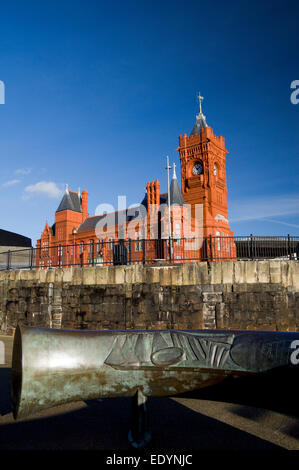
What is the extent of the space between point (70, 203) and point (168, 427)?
184 feet

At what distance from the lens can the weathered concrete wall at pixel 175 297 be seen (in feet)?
A: 35.9

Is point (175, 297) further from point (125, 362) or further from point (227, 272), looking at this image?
point (125, 362)

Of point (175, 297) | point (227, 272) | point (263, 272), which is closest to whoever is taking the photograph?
point (263, 272)

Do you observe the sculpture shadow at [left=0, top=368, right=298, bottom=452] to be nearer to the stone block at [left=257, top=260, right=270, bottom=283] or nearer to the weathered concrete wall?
the weathered concrete wall

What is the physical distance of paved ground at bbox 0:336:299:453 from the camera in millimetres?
3162

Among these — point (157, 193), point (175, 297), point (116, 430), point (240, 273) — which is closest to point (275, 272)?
point (240, 273)

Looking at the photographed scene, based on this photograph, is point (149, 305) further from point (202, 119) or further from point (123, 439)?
point (202, 119)

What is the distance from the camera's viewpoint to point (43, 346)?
122 inches

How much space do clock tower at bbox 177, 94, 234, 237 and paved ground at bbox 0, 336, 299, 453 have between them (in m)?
44.3

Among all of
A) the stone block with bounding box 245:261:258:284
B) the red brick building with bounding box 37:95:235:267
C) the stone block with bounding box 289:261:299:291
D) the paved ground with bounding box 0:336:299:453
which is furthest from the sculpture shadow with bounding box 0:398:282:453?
the red brick building with bounding box 37:95:235:267

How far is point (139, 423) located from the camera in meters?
3.07

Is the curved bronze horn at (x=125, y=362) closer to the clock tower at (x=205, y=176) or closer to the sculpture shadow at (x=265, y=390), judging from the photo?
the sculpture shadow at (x=265, y=390)

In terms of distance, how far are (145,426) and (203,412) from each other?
1.38 m

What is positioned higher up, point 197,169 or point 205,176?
point 197,169
